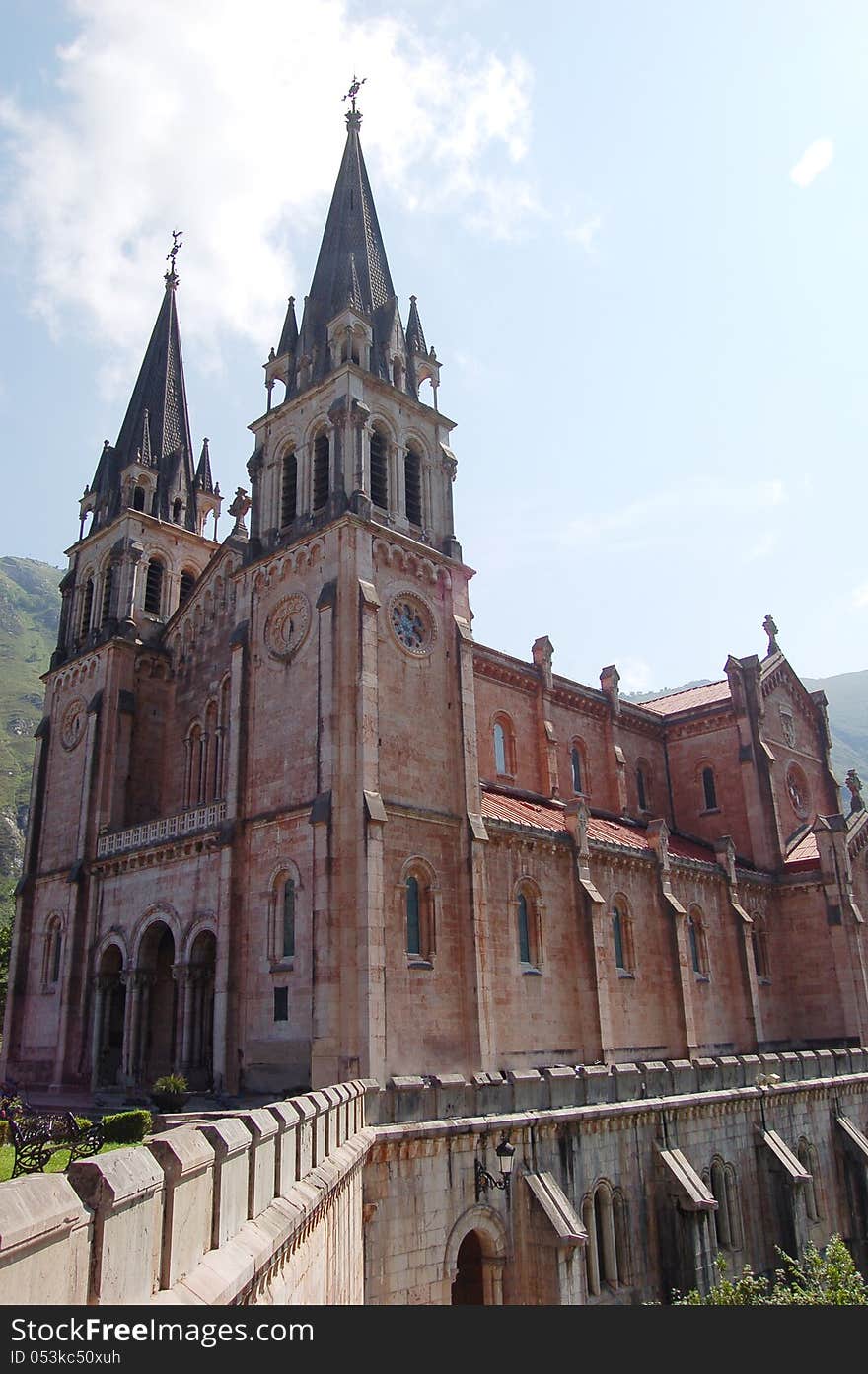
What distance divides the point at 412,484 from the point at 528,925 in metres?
15.5

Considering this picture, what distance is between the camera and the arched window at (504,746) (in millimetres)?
38963

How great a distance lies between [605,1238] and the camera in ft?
74.6

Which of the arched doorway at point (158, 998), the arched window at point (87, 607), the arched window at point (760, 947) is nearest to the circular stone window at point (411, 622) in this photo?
the arched doorway at point (158, 998)

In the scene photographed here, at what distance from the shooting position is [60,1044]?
110ft

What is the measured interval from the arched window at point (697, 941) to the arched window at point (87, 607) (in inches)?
1071

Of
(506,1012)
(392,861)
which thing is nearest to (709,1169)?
(506,1012)

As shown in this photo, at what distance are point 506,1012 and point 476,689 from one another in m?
13.3

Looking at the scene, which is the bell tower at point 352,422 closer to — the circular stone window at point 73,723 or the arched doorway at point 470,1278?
the circular stone window at point 73,723

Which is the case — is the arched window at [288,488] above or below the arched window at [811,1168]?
above

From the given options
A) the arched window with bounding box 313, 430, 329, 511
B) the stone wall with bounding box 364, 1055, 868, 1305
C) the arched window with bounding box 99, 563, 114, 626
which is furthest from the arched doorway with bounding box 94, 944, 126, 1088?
the stone wall with bounding box 364, 1055, 868, 1305

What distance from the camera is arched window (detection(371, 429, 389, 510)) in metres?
33.0

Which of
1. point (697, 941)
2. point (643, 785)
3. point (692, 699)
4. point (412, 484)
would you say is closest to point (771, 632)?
point (692, 699)

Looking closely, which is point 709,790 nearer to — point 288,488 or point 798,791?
point 798,791

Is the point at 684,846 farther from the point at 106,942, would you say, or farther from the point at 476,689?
the point at 106,942
